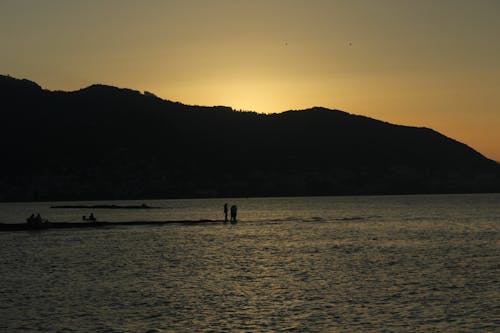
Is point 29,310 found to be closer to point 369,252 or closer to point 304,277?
point 304,277

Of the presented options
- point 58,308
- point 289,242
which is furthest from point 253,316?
point 289,242

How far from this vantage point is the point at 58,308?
37.9m

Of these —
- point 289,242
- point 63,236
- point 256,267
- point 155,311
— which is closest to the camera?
point 155,311

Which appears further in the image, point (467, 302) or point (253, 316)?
point (467, 302)

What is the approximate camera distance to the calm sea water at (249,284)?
34.3 metres

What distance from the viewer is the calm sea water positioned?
113ft

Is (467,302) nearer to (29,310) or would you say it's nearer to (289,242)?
(29,310)

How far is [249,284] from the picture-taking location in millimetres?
46625

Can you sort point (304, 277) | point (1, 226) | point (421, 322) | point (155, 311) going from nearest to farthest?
point (421, 322) → point (155, 311) → point (304, 277) → point (1, 226)

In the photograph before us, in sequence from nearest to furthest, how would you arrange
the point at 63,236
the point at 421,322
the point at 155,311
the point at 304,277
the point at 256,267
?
the point at 421,322, the point at 155,311, the point at 304,277, the point at 256,267, the point at 63,236

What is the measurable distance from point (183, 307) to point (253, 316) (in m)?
4.57

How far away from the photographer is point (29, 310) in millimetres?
37281

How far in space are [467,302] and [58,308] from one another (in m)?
21.7

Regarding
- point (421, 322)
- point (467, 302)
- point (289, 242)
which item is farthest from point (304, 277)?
point (289, 242)
